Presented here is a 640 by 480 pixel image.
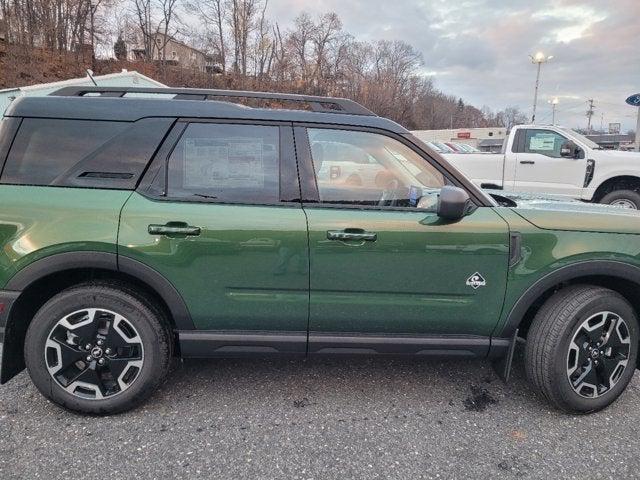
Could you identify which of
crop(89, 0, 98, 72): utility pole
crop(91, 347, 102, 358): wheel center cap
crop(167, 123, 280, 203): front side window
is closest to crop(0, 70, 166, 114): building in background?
crop(167, 123, 280, 203): front side window

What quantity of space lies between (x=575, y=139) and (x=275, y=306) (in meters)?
7.59

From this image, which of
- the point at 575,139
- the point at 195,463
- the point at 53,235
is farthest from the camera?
the point at 575,139

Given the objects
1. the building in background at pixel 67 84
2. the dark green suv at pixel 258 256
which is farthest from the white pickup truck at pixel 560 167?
the building in background at pixel 67 84

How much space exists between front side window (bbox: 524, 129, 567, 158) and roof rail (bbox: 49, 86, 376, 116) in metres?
6.57

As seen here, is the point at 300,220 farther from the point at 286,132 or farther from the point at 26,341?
the point at 26,341

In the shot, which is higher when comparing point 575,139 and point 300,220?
point 575,139

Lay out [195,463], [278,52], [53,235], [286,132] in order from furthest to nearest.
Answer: [278,52]
[286,132]
[53,235]
[195,463]

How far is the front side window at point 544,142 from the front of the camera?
26.5 feet

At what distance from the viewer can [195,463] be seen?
230 cm

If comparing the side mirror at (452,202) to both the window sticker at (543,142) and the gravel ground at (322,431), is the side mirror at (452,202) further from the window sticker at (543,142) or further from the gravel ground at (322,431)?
the window sticker at (543,142)

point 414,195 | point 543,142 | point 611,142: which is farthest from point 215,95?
point 611,142

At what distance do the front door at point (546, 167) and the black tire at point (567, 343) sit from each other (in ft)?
19.3

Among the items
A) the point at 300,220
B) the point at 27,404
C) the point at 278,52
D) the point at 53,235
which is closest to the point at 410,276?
the point at 300,220

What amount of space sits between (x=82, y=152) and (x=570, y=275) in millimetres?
2954
